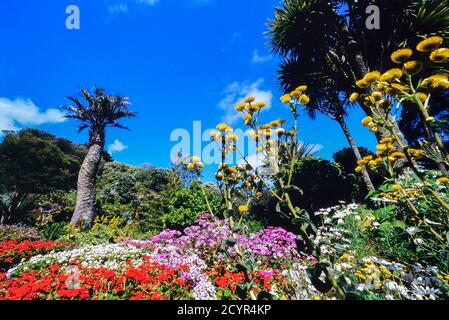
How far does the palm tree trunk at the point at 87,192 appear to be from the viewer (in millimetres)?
10188

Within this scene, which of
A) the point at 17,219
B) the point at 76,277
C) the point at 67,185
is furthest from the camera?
the point at 67,185

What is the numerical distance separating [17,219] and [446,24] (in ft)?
65.1

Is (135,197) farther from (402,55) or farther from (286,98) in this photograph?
(402,55)

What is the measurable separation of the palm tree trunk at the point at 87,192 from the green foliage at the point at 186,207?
3.74m

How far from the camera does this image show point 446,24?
6.36 m

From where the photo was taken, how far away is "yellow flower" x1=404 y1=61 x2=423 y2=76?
1.41m

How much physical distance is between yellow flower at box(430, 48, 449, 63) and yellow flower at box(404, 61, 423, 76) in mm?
63

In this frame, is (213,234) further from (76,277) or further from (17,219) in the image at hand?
(17,219)

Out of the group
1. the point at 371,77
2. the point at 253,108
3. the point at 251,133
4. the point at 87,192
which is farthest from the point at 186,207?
the point at 371,77

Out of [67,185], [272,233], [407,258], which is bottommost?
[407,258]

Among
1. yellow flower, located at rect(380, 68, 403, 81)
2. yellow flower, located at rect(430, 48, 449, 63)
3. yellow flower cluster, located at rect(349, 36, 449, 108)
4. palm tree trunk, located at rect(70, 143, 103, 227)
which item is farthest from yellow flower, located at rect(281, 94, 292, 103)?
palm tree trunk, located at rect(70, 143, 103, 227)

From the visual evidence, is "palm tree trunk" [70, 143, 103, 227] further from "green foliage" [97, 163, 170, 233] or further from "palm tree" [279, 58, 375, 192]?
"palm tree" [279, 58, 375, 192]
